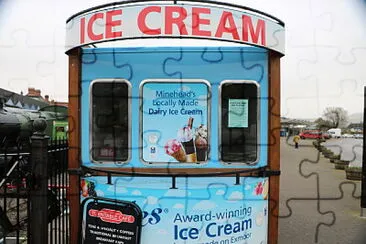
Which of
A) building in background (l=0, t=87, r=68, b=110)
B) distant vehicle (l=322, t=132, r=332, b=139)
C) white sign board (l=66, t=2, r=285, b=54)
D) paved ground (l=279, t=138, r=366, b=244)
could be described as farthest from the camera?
paved ground (l=279, t=138, r=366, b=244)

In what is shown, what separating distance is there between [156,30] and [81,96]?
1.49 m

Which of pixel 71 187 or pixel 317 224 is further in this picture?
pixel 317 224

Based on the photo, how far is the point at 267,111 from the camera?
4363 mm

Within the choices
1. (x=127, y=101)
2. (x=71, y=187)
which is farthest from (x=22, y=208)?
(x=127, y=101)

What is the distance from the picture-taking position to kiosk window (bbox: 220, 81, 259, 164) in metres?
4.34

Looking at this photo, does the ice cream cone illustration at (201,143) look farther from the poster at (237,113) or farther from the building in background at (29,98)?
Answer: the building in background at (29,98)

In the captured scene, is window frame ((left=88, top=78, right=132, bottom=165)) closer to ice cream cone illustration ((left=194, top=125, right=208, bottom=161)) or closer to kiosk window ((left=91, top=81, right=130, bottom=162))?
kiosk window ((left=91, top=81, right=130, bottom=162))

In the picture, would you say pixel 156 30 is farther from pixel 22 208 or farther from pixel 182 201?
pixel 22 208

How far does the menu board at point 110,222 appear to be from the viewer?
394 cm

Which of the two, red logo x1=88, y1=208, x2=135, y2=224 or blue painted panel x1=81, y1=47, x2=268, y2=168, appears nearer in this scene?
red logo x1=88, y1=208, x2=135, y2=224

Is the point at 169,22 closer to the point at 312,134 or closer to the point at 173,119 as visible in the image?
the point at 173,119

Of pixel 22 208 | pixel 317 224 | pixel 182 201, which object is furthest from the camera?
pixel 22 208

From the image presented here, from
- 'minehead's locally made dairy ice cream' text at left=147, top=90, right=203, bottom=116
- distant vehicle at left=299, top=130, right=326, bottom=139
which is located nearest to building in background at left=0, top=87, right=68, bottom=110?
'minehead's locally made dairy ice cream' text at left=147, top=90, right=203, bottom=116

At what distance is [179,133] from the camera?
4.30 metres
